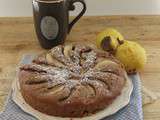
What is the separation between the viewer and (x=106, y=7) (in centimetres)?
143

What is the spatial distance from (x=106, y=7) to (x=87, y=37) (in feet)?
0.79

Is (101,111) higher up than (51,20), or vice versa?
(51,20)

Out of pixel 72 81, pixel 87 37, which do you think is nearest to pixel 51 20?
pixel 87 37

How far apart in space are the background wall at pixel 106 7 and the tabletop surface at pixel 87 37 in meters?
0.09

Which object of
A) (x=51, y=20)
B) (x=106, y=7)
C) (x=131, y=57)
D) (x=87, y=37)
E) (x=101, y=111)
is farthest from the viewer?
(x=106, y=7)

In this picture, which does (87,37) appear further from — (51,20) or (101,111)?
(101,111)

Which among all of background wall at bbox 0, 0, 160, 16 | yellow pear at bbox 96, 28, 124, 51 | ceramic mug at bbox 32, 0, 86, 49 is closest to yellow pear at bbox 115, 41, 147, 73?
yellow pear at bbox 96, 28, 124, 51

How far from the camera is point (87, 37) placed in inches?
48.6

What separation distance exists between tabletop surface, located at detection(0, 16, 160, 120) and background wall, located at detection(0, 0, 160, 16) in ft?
0.29

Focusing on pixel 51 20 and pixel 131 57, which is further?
pixel 51 20

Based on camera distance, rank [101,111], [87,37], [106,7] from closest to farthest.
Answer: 1. [101,111]
2. [87,37]
3. [106,7]

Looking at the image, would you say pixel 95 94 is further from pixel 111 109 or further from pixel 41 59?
pixel 41 59

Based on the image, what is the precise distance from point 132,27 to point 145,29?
0.15 ft

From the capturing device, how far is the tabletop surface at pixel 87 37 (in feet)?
3.42
